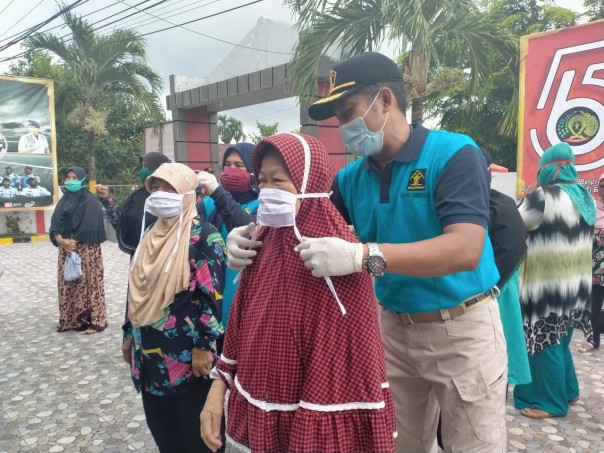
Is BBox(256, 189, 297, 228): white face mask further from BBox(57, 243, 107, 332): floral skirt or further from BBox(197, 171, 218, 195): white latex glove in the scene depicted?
BBox(57, 243, 107, 332): floral skirt

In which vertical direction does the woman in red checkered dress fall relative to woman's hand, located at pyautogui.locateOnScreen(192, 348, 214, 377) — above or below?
above

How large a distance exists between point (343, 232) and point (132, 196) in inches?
89.9

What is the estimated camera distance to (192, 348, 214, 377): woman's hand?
2.22 metres

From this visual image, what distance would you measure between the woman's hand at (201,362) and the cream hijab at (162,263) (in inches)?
9.3

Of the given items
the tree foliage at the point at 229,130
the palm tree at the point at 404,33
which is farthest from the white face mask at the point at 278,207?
the tree foliage at the point at 229,130

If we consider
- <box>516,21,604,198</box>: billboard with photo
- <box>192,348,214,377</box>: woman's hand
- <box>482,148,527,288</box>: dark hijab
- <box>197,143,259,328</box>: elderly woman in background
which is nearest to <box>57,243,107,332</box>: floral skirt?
<box>197,143,259,328</box>: elderly woman in background

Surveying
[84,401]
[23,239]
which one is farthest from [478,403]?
[23,239]

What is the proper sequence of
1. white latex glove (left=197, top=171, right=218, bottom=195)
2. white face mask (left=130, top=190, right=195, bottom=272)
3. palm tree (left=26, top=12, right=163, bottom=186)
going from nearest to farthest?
white face mask (left=130, top=190, right=195, bottom=272)
white latex glove (left=197, top=171, right=218, bottom=195)
palm tree (left=26, top=12, right=163, bottom=186)

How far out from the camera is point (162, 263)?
2230mm

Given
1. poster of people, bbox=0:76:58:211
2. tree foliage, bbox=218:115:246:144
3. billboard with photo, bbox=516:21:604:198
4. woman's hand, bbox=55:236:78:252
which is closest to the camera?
woman's hand, bbox=55:236:78:252

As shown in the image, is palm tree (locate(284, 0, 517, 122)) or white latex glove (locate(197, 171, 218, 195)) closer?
white latex glove (locate(197, 171, 218, 195))

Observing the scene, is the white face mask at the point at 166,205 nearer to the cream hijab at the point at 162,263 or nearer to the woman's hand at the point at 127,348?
Answer: the cream hijab at the point at 162,263

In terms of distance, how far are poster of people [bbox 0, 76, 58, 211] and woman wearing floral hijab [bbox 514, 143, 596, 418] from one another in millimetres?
13292

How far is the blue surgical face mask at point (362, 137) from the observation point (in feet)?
5.20
